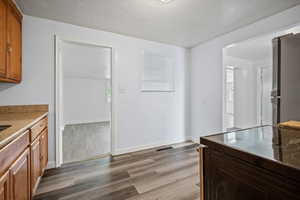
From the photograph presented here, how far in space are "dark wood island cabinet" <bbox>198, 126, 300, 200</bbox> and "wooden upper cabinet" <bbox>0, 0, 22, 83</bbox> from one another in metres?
2.17

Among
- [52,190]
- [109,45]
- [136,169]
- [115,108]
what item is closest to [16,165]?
[52,190]

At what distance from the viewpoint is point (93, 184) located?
6.16 ft

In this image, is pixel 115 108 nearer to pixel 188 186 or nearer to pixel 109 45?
pixel 109 45

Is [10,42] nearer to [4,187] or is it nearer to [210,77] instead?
[4,187]

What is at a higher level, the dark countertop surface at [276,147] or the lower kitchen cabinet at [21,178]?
the dark countertop surface at [276,147]

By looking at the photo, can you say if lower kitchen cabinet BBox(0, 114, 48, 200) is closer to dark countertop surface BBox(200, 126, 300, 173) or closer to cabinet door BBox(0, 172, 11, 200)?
cabinet door BBox(0, 172, 11, 200)

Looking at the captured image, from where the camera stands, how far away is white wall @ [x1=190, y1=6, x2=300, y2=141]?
8.00 feet

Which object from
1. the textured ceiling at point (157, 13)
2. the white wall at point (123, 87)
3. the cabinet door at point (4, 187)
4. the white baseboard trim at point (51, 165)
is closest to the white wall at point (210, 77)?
the textured ceiling at point (157, 13)

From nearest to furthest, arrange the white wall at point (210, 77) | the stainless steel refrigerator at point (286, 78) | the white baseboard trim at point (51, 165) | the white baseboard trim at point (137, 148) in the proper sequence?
the stainless steel refrigerator at point (286, 78)
the white baseboard trim at point (51, 165)
the white wall at point (210, 77)
the white baseboard trim at point (137, 148)

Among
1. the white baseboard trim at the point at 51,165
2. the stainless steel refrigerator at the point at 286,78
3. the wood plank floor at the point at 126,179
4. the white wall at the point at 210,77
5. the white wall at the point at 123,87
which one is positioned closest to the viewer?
the stainless steel refrigerator at the point at 286,78

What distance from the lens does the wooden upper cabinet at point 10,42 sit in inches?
61.7

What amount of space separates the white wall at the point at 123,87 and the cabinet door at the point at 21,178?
1089mm

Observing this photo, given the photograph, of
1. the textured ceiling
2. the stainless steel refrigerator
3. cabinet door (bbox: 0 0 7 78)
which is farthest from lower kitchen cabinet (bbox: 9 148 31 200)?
the stainless steel refrigerator

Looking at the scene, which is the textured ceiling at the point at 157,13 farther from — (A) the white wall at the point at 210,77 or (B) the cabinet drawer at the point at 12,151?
(B) the cabinet drawer at the point at 12,151
